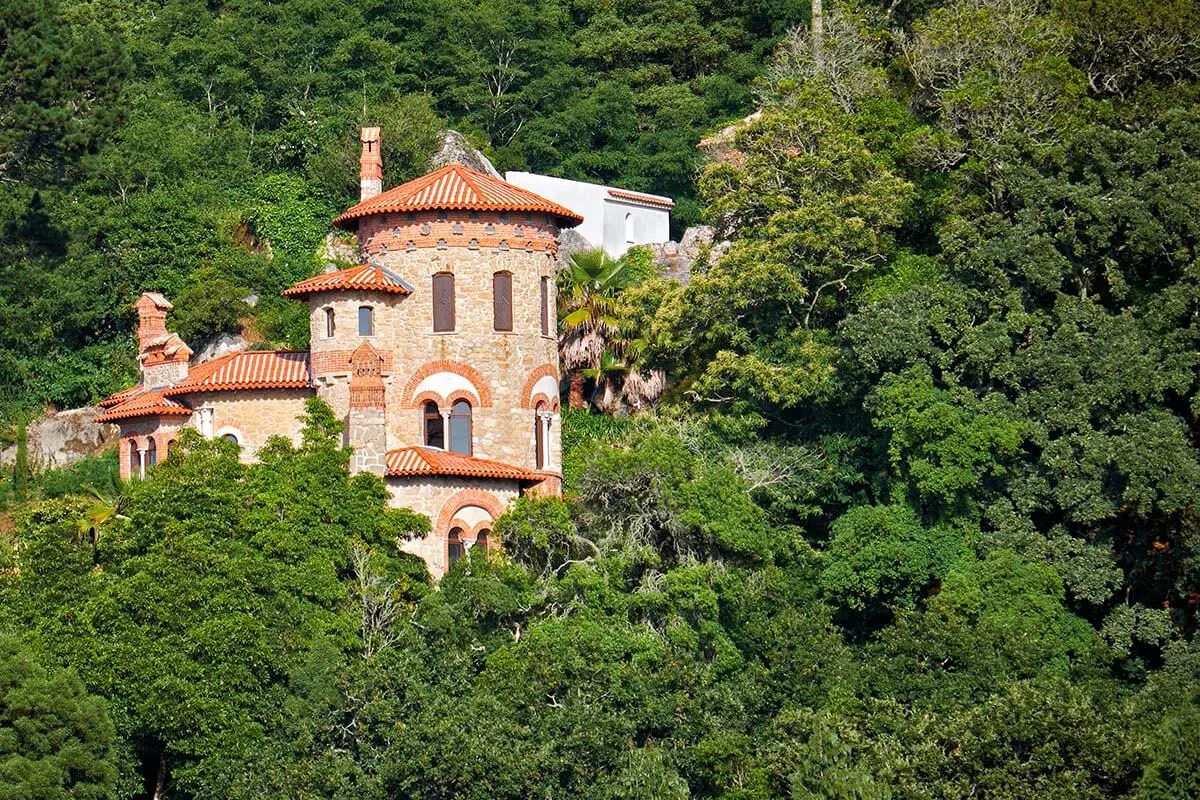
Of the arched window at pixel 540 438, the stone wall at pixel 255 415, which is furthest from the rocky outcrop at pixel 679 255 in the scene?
the stone wall at pixel 255 415

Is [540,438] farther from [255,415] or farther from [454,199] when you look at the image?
[255,415]

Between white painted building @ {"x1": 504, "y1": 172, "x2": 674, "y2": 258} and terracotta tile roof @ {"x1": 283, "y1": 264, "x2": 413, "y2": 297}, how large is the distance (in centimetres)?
1431

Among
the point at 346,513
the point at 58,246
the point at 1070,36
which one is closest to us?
the point at 346,513

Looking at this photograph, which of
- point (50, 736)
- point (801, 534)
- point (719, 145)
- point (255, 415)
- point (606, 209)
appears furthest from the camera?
point (719, 145)

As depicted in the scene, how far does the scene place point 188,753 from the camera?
47.8m

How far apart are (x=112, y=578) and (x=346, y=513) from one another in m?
4.95

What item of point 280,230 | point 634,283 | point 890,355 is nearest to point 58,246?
point 280,230

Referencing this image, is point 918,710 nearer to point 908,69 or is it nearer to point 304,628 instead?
point 304,628

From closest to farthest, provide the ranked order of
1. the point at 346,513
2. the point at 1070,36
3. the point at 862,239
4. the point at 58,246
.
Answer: the point at 346,513 < the point at 862,239 < the point at 1070,36 < the point at 58,246

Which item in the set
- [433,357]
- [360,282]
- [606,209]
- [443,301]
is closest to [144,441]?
[360,282]

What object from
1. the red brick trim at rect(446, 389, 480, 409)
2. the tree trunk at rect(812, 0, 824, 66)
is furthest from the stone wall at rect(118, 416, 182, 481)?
the tree trunk at rect(812, 0, 824, 66)

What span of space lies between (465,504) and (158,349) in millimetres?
9234

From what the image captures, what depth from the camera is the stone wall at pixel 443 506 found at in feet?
174

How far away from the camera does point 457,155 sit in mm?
72562
